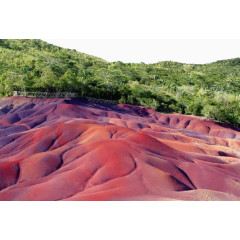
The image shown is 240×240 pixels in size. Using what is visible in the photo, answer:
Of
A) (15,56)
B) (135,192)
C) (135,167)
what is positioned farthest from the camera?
(15,56)

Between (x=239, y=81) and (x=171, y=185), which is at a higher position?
(x=239, y=81)

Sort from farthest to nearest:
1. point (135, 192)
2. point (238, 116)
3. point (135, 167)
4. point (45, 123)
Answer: point (238, 116) → point (45, 123) → point (135, 167) → point (135, 192)

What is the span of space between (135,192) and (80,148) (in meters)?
9.26

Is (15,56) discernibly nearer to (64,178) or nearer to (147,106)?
(147,106)

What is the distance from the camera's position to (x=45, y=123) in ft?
136

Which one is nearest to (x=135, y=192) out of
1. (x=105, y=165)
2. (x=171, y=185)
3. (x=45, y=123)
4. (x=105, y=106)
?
(x=171, y=185)

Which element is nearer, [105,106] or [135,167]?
[135,167]

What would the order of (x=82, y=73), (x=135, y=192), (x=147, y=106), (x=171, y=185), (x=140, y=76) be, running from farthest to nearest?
1. (x=140, y=76)
2. (x=82, y=73)
3. (x=147, y=106)
4. (x=171, y=185)
5. (x=135, y=192)

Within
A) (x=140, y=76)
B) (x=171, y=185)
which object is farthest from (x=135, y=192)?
(x=140, y=76)

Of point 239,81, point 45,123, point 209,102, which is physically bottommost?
point 45,123

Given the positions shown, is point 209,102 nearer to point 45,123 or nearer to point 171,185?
point 45,123

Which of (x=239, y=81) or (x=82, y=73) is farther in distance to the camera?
(x=239, y=81)

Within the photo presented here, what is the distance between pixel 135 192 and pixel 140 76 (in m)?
97.4

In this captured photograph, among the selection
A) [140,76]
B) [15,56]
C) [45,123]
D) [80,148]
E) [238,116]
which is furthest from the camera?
[140,76]
